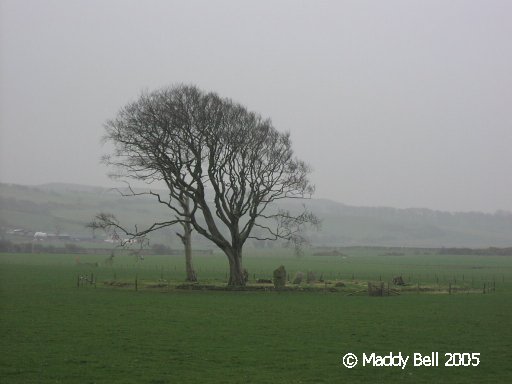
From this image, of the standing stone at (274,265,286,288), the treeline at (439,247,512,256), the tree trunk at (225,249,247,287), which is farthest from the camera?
the treeline at (439,247,512,256)

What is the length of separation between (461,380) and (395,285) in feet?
118

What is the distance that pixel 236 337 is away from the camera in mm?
23078

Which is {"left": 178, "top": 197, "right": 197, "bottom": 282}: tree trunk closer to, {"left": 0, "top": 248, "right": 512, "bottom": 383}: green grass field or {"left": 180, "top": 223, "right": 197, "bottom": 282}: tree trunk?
{"left": 180, "top": 223, "right": 197, "bottom": 282}: tree trunk

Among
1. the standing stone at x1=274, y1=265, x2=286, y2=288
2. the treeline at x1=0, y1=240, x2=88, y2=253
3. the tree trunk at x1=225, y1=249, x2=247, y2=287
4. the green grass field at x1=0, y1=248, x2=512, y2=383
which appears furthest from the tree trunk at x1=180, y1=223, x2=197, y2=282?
the treeline at x1=0, y1=240, x2=88, y2=253

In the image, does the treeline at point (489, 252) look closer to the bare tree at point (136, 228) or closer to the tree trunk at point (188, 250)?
the tree trunk at point (188, 250)

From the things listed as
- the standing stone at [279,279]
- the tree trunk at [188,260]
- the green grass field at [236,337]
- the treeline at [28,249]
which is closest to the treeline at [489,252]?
the treeline at [28,249]

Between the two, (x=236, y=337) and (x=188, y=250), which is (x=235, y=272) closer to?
(x=188, y=250)

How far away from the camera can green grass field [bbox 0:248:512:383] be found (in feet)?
55.6

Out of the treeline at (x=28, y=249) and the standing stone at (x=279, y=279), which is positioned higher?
the treeline at (x=28, y=249)

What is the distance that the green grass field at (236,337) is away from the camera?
16938mm

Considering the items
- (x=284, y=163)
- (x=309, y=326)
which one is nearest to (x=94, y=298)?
(x=309, y=326)

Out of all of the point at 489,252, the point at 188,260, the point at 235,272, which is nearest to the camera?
the point at 235,272

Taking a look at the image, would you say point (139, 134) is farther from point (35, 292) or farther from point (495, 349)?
point (495, 349)

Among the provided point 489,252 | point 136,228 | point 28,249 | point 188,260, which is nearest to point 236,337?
point 136,228
